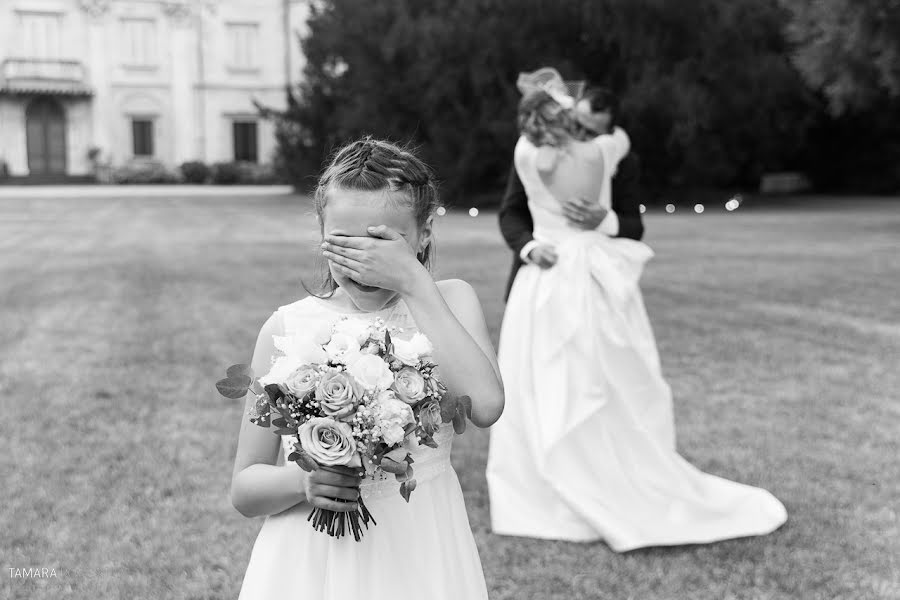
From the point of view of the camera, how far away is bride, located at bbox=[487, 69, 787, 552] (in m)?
4.42

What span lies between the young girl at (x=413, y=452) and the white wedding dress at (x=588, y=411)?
2.23 m

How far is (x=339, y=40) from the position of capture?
31.1m

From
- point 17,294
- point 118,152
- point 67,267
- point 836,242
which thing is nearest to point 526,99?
point 17,294

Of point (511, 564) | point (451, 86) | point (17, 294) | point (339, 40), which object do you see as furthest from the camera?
point (339, 40)

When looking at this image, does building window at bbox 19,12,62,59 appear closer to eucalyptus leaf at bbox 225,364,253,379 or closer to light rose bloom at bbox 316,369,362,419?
eucalyptus leaf at bbox 225,364,253,379

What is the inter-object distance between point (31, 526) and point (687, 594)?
9.92 ft

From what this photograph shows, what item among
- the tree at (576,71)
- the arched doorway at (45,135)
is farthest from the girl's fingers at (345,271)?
the arched doorway at (45,135)

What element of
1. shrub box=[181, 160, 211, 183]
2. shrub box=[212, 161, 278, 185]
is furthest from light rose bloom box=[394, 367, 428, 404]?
shrub box=[181, 160, 211, 183]

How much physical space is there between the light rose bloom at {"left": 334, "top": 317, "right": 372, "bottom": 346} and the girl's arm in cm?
16

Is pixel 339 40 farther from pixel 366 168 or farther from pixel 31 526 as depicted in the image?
pixel 366 168

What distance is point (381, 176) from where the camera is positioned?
6.86 ft

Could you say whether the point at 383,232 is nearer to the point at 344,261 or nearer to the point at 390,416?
the point at 344,261

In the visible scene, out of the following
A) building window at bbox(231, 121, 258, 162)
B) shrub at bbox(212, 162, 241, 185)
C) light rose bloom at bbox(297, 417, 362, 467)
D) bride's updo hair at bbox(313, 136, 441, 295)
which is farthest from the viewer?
building window at bbox(231, 121, 258, 162)

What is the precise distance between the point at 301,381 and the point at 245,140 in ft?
163
